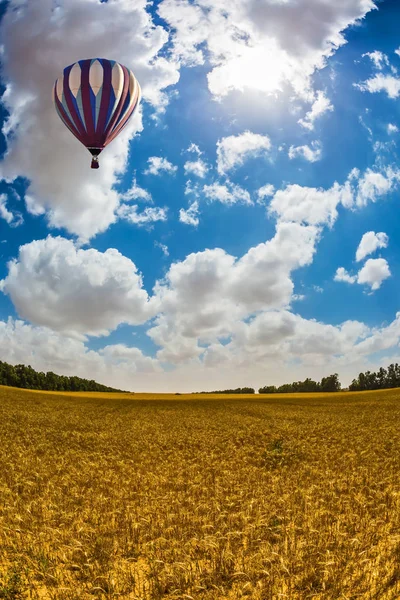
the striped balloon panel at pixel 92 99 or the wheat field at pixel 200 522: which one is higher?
the striped balloon panel at pixel 92 99

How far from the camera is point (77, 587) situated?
683 cm

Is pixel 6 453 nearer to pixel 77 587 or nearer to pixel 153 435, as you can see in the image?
pixel 153 435

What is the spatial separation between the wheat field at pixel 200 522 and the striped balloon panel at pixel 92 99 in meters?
23.5

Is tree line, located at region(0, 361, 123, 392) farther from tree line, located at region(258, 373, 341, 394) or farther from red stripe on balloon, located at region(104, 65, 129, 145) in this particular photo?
red stripe on balloon, located at region(104, 65, 129, 145)

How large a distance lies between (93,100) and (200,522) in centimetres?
3048

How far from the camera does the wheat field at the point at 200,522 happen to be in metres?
6.77

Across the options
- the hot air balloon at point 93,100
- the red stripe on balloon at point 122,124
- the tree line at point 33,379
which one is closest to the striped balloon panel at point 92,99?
the hot air balloon at point 93,100

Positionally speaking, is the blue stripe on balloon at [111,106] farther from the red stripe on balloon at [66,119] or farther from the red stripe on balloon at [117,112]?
the red stripe on balloon at [66,119]

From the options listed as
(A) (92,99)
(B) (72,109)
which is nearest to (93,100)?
(A) (92,99)

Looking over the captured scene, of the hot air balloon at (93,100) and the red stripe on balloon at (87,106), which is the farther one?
the hot air balloon at (93,100)

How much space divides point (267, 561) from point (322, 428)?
24.2 meters

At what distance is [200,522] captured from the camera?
9844 mm

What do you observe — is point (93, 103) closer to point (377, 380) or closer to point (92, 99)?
point (92, 99)

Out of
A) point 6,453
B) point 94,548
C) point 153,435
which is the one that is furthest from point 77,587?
point 153,435
